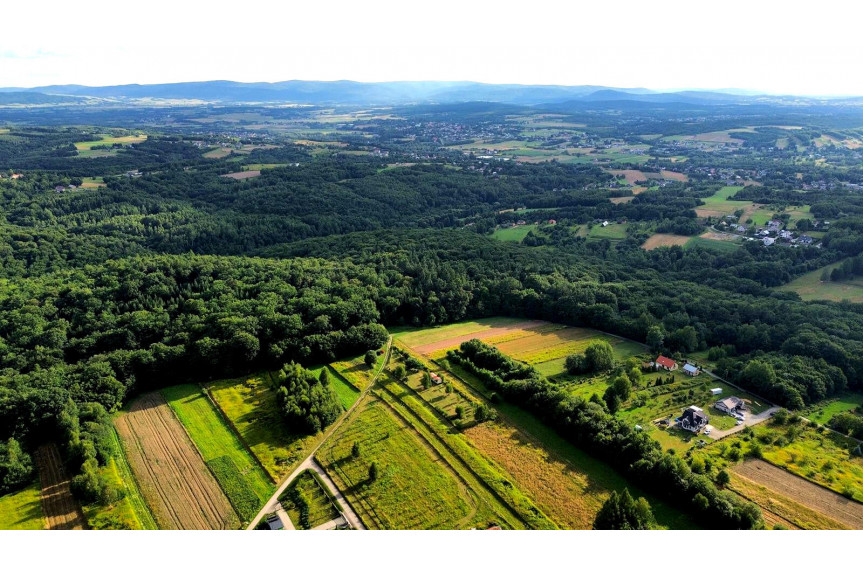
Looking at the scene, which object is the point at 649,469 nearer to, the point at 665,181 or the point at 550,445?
the point at 550,445

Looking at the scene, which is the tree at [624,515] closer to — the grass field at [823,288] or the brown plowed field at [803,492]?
the brown plowed field at [803,492]

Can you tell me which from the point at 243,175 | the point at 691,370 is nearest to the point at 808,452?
the point at 691,370

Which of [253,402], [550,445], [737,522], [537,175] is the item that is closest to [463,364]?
[550,445]

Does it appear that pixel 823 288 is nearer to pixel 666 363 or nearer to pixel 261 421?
pixel 666 363

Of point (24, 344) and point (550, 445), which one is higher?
point (24, 344)

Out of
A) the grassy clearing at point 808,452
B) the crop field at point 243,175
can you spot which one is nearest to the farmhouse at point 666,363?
the grassy clearing at point 808,452

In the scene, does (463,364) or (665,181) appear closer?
(463,364)
